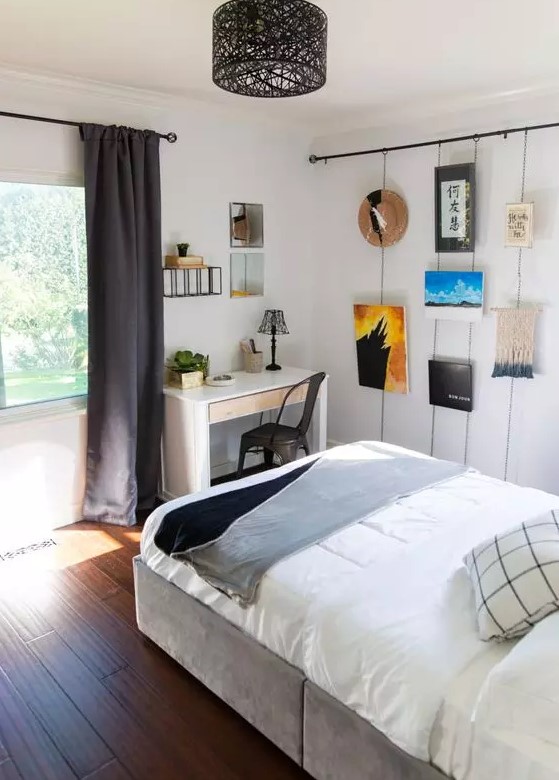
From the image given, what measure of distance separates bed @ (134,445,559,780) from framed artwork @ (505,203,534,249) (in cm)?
161

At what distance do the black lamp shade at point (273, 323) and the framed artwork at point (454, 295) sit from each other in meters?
0.99

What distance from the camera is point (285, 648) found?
1950mm

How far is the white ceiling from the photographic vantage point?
7.72ft

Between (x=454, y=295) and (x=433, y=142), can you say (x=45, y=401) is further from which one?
(x=433, y=142)

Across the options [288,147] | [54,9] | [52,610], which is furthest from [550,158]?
[52,610]

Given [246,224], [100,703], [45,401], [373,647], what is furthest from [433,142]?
[100,703]

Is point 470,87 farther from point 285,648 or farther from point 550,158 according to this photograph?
point 285,648

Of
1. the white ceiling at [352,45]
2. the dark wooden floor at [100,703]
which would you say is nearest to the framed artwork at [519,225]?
the white ceiling at [352,45]

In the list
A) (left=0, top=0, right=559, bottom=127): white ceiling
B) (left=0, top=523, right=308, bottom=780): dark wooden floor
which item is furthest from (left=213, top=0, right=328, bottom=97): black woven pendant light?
(left=0, top=523, right=308, bottom=780): dark wooden floor

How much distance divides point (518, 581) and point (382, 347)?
9.30 ft

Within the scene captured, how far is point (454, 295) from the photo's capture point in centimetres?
395

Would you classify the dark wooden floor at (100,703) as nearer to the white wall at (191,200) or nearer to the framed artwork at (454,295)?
the white wall at (191,200)

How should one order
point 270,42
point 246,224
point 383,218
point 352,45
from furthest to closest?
1. point 246,224
2. point 383,218
3. point 352,45
4. point 270,42

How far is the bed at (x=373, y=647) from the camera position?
152 centimetres
